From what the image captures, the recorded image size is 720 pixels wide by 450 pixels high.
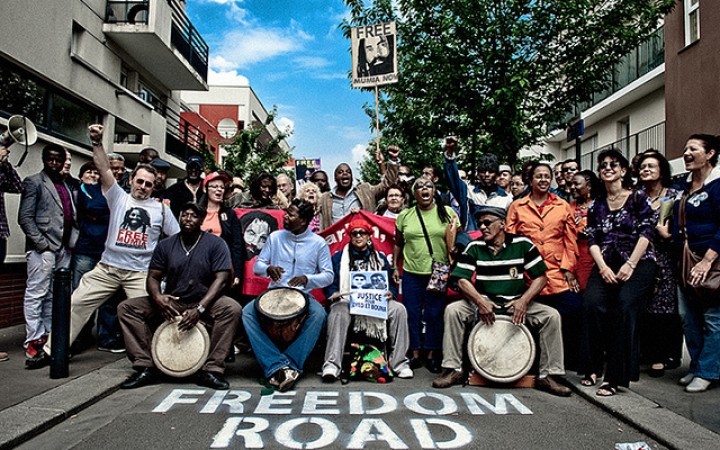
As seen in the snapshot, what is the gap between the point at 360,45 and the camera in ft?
33.0

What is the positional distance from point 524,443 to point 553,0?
873 cm

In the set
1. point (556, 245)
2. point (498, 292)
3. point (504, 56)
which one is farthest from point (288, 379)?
point (504, 56)

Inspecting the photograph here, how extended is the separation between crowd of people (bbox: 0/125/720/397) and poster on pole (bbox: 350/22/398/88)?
3.12 m

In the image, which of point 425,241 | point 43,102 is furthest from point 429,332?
point 43,102

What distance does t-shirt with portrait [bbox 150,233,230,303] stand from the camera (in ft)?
20.1

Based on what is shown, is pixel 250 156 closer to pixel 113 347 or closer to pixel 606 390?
pixel 113 347

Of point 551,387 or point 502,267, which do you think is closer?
point 551,387

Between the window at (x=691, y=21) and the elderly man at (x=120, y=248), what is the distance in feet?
50.5

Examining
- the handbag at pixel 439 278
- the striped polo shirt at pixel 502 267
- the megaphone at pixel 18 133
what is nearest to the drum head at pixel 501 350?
the striped polo shirt at pixel 502 267

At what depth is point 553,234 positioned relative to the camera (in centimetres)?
631

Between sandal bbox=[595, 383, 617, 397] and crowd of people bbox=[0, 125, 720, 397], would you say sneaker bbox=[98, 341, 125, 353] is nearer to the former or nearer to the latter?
crowd of people bbox=[0, 125, 720, 397]

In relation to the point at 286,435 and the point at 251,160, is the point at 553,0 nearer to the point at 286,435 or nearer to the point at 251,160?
the point at 286,435

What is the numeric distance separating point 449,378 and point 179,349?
2643mm

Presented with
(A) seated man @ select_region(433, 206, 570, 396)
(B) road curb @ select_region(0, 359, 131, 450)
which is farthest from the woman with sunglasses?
(B) road curb @ select_region(0, 359, 131, 450)
